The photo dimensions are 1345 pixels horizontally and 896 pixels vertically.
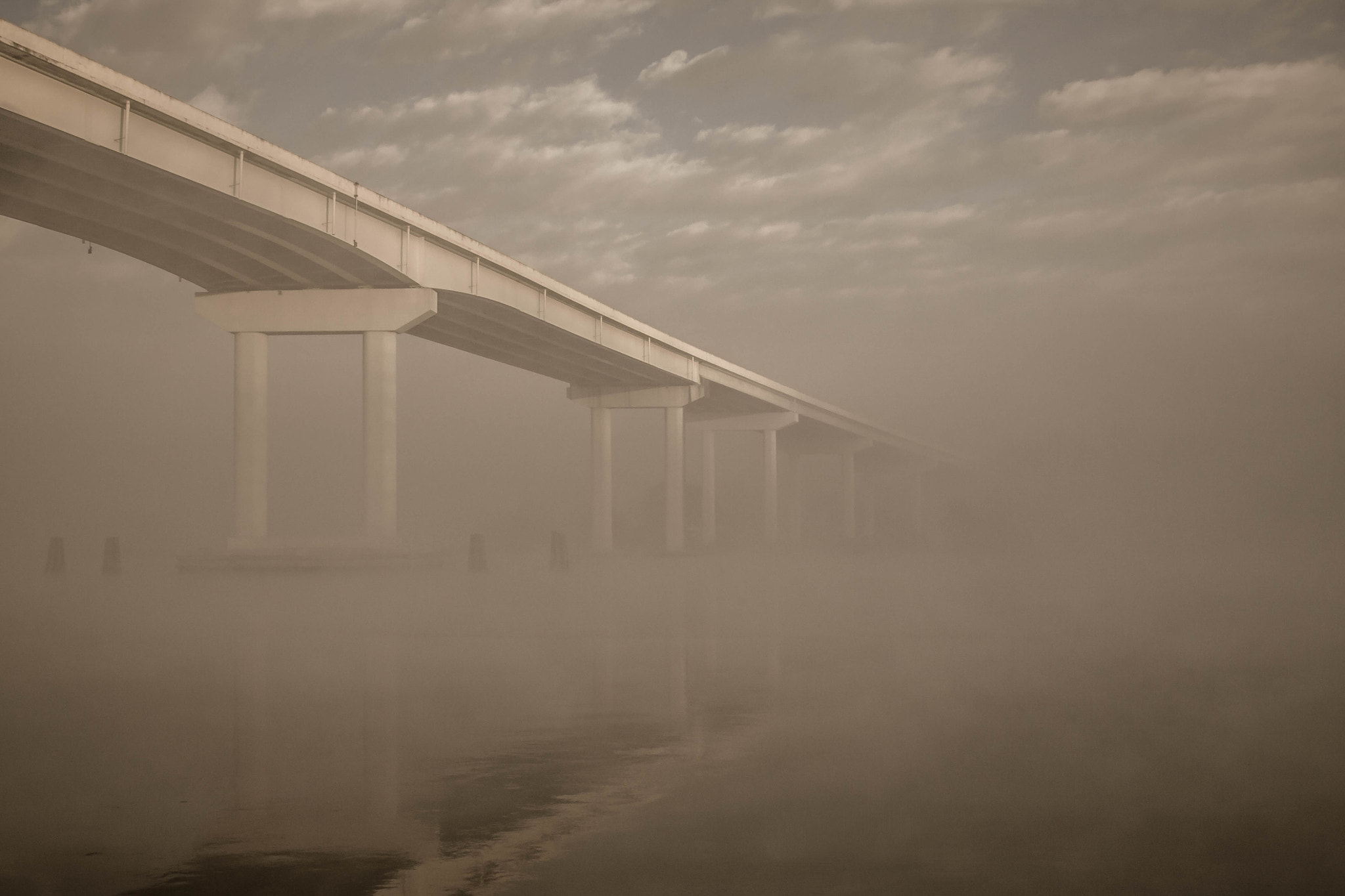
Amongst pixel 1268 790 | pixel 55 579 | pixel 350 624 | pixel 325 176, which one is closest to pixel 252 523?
pixel 55 579

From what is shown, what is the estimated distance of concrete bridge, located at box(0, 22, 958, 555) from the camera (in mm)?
22906

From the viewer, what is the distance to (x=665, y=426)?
57844 mm

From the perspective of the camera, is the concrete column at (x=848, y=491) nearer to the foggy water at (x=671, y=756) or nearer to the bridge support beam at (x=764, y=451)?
the bridge support beam at (x=764, y=451)

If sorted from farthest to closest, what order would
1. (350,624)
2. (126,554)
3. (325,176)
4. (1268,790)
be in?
(126,554)
(325,176)
(350,624)
(1268,790)

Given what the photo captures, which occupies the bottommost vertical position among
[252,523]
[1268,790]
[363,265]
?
[1268,790]

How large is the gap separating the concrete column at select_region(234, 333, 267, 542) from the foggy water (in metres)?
14.5

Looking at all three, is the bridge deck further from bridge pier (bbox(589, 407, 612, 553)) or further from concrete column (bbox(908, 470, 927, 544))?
concrete column (bbox(908, 470, 927, 544))

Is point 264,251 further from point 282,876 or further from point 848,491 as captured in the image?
point 848,491

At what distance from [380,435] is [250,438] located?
139 inches

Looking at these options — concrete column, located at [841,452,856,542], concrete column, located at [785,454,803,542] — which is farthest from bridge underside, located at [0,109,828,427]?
concrete column, located at [841,452,856,542]

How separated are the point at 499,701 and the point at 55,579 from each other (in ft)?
74.0

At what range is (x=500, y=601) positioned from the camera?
23.2 metres

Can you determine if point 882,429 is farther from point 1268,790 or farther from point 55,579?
point 1268,790

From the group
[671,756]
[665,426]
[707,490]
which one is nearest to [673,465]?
[665,426]
